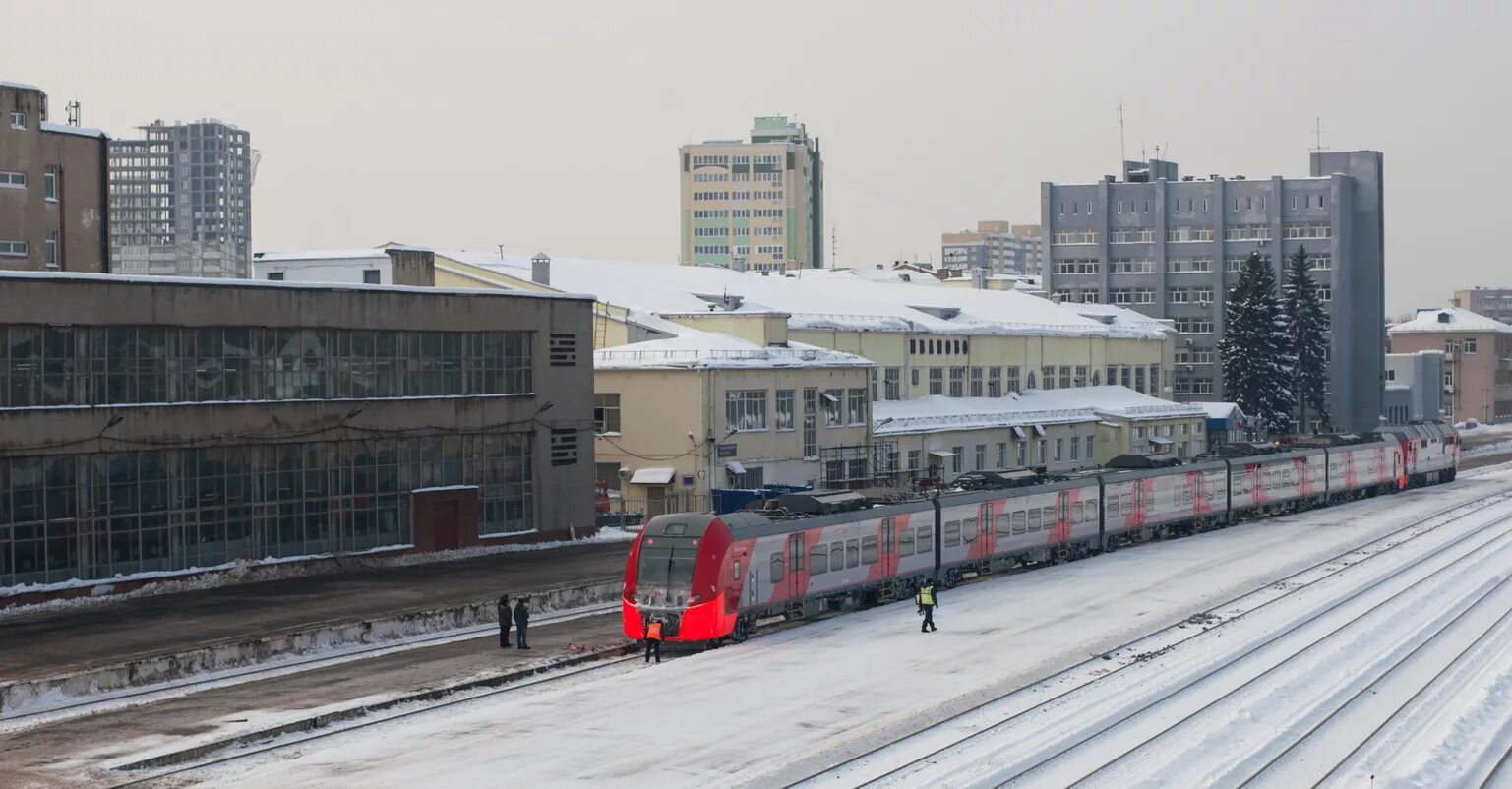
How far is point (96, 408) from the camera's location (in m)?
45.8

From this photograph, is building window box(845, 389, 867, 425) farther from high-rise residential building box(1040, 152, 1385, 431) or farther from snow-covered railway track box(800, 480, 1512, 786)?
high-rise residential building box(1040, 152, 1385, 431)

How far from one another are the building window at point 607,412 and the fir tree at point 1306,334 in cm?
7477

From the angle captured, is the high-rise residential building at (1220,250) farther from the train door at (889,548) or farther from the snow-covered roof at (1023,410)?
the train door at (889,548)

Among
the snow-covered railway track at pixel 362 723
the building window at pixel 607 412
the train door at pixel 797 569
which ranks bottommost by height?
the snow-covered railway track at pixel 362 723

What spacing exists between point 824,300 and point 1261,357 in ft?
150

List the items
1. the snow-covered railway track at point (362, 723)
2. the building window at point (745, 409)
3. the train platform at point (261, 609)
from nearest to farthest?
the snow-covered railway track at point (362, 723), the train platform at point (261, 609), the building window at point (745, 409)

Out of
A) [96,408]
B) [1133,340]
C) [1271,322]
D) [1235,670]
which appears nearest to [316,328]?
[96,408]

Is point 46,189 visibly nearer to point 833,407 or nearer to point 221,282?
point 221,282

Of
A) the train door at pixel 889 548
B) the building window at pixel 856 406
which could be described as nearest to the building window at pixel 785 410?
the building window at pixel 856 406

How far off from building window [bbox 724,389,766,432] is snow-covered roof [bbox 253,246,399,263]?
51.2 ft

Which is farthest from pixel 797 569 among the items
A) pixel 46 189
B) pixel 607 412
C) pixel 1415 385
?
pixel 1415 385

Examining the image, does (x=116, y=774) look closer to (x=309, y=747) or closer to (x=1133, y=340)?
(x=309, y=747)

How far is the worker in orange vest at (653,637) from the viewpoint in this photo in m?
38.0

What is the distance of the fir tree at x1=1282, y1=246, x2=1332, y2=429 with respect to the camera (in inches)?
5059
